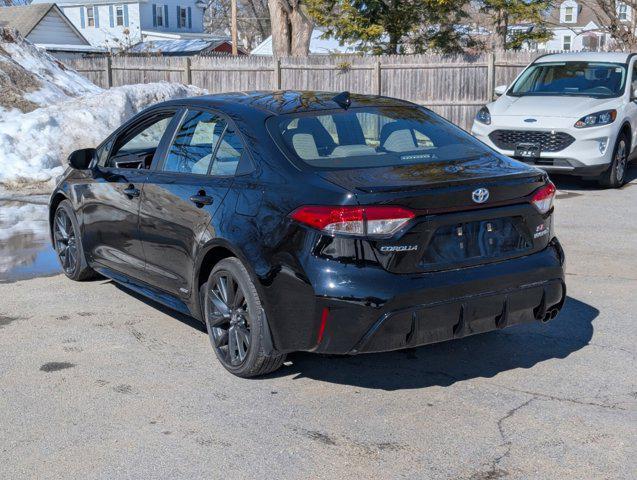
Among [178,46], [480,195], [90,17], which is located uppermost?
[90,17]

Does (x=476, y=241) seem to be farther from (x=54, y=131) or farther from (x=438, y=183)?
(x=54, y=131)

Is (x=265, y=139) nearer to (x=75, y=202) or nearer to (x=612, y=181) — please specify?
(x=75, y=202)

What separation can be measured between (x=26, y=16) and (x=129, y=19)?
8365mm

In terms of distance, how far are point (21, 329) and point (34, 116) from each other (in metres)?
9.26

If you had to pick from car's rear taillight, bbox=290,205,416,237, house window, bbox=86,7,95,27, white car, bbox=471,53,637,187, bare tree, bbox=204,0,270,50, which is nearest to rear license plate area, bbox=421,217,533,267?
car's rear taillight, bbox=290,205,416,237

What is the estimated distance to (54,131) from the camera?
14375 millimetres

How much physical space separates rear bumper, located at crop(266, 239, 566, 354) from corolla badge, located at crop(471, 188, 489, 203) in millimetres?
358

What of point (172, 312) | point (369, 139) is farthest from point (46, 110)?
point (369, 139)

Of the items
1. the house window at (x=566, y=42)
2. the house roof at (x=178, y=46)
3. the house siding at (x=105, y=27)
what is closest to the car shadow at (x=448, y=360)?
the house roof at (x=178, y=46)

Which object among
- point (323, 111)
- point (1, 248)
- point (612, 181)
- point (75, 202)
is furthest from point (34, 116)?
point (323, 111)

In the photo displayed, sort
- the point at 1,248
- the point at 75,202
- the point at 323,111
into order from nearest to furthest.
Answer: the point at 323,111 → the point at 75,202 → the point at 1,248

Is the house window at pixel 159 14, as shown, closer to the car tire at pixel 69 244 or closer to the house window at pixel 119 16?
the house window at pixel 119 16

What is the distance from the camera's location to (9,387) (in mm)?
5027

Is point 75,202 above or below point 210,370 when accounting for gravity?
above
